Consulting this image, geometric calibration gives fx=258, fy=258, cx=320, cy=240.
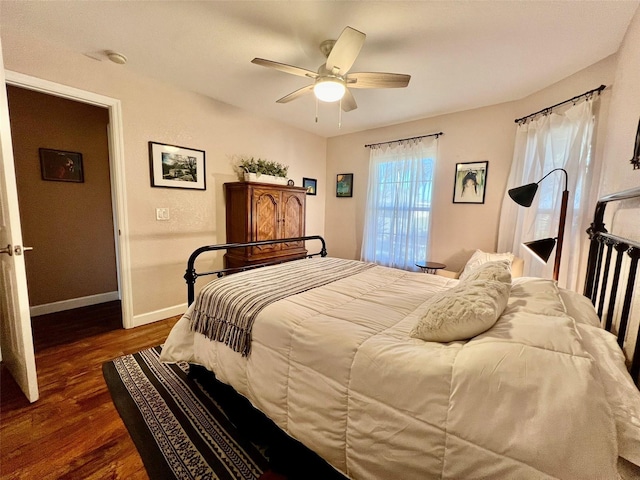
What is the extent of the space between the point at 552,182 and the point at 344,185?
2.70m

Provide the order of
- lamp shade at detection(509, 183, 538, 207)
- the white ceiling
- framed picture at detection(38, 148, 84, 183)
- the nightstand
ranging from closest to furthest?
the white ceiling < lamp shade at detection(509, 183, 538, 207) < framed picture at detection(38, 148, 84, 183) < the nightstand

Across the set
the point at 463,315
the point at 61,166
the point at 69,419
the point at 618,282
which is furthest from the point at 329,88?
the point at 61,166

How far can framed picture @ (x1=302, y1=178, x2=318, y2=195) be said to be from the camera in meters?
4.33

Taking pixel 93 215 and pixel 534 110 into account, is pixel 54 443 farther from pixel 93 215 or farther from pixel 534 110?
pixel 534 110

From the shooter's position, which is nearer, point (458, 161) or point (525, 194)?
point (525, 194)

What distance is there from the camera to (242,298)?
4.80ft

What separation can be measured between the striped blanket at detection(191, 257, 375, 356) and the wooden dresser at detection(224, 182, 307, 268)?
117cm

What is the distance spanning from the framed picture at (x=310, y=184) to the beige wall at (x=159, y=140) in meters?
0.89

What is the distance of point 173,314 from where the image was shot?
301 cm

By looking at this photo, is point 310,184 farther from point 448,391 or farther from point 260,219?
point 448,391

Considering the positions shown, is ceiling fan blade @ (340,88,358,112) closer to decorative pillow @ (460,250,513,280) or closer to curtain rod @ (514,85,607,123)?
curtain rod @ (514,85,607,123)

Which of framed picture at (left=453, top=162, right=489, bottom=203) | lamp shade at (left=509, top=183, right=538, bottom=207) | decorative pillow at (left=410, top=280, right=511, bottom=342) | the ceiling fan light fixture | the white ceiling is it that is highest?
the white ceiling

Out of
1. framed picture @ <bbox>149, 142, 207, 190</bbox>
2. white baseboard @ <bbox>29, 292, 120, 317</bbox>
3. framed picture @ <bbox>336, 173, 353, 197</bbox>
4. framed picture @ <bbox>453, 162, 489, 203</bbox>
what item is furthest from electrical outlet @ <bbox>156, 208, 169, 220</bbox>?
framed picture @ <bbox>453, 162, 489, 203</bbox>

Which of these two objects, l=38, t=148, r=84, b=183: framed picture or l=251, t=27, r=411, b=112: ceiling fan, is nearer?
l=251, t=27, r=411, b=112: ceiling fan
